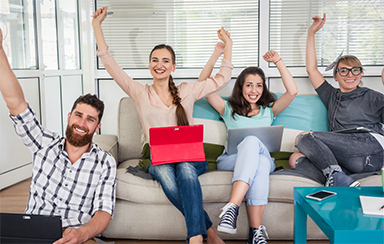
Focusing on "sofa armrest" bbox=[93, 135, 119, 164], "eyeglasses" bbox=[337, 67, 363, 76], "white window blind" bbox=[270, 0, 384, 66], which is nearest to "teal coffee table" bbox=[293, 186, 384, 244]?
"eyeglasses" bbox=[337, 67, 363, 76]

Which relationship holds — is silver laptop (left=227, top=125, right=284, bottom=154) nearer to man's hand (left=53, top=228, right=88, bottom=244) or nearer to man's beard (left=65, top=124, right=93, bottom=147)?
man's beard (left=65, top=124, right=93, bottom=147)

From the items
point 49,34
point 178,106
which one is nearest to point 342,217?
point 178,106

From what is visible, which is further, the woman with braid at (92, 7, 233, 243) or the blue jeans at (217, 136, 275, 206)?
the woman with braid at (92, 7, 233, 243)

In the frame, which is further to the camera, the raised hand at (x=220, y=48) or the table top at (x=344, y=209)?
the raised hand at (x=220, y=48)

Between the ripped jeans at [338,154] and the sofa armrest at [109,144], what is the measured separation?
1210 mm

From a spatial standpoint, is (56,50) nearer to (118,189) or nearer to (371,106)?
(118,189)

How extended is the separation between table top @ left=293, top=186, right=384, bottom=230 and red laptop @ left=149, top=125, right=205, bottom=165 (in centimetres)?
67

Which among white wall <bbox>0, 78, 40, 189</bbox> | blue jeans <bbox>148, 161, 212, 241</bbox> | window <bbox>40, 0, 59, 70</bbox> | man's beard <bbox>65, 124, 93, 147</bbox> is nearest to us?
man's beard <bbox>65, 124, 93, 147</bbox>

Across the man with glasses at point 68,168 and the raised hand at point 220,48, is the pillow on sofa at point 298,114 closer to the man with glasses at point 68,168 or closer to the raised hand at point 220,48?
the raised hand at point 220,48

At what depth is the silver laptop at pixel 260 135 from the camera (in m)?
2.43

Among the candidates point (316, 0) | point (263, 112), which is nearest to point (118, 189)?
point (263, 112)

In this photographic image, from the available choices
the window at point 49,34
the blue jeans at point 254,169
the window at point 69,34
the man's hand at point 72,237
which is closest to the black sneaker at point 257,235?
the blue jeans at point 254,169

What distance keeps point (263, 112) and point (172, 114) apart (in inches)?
25.9

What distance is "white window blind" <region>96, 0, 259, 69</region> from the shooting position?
131 inches
